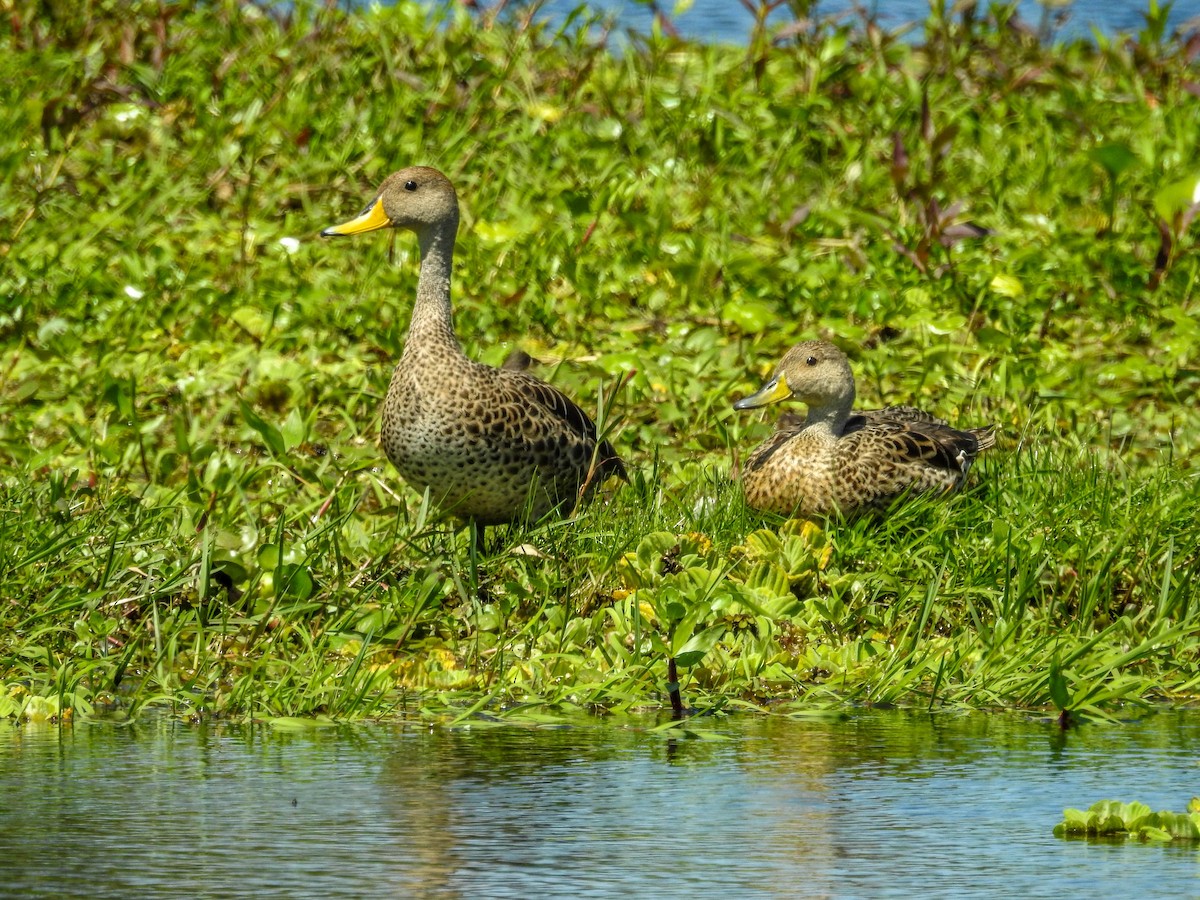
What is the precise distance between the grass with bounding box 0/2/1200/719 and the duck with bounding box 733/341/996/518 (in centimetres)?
14

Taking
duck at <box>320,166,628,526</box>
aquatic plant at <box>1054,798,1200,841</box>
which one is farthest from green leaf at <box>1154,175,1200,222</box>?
aquatic plant at <box>1054,798,1200,841</box>

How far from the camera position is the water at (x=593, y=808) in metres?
3.68

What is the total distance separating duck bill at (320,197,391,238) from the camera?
7.56 meters

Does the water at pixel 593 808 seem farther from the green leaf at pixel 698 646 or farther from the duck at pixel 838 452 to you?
the duck at pixel 838 452

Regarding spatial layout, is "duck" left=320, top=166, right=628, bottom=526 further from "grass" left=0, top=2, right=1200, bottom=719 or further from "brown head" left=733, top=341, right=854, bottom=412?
"brown head" left=733, top=341, right=854, bottom=412

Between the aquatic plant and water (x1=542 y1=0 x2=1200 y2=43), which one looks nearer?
the aquatic plant

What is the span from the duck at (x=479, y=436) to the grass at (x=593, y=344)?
0.64 feet

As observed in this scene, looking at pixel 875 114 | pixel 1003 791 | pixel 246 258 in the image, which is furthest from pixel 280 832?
pixel 875 114

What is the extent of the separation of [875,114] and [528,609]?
6.23m

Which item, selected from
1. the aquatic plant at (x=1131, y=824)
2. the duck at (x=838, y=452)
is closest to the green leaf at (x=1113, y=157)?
the duck at (x=838, y=452)

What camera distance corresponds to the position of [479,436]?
6.62 m

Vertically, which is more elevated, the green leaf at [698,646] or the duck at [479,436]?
the duck at [479,436]

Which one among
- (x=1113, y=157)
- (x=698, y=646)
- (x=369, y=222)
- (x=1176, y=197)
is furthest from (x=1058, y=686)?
(x=1113, y=157)

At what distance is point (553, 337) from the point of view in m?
9.38
